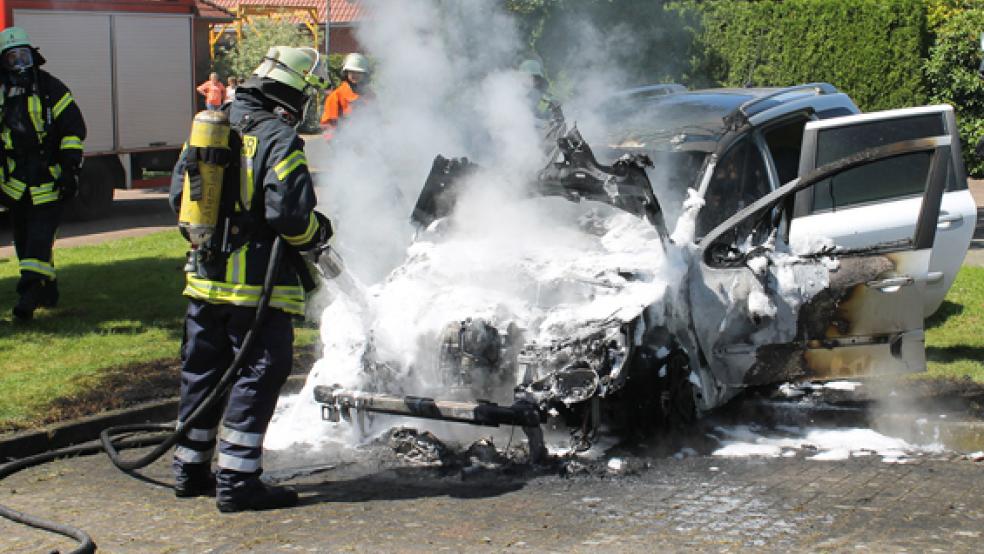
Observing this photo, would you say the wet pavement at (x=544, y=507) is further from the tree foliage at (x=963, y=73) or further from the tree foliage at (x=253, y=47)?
the tree foliage at (x=253, y=47)

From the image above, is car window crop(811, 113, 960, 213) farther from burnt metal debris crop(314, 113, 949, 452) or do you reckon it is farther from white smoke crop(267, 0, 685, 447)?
white smoke crop(267, 0, 685, 447)

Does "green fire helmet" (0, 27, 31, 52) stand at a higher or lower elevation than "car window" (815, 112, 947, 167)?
higher

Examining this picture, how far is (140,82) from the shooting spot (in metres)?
18.4

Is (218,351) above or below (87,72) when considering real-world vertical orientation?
below

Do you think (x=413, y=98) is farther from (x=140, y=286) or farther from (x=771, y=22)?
(x=771, y=22)

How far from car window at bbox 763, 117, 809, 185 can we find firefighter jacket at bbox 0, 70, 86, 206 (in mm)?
5173

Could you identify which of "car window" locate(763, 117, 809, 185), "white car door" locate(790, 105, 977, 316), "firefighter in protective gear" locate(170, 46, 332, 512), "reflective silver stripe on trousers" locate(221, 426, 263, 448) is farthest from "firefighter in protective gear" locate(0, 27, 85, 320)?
"white car door" locate(790, 105, 977, 316)

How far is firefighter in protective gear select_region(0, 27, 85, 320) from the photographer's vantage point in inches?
354

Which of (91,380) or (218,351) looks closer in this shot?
(218,351)

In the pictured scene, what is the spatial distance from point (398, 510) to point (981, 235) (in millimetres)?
10210

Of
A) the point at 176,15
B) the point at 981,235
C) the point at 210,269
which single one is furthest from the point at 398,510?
the point at 176,15

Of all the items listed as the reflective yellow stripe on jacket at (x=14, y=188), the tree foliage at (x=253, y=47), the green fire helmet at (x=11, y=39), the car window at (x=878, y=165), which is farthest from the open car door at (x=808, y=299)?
the tree foliage at (x=253, y=47)

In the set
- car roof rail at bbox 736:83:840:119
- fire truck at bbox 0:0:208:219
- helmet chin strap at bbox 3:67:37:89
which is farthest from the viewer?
fire truck at bbox 0:0:208:219

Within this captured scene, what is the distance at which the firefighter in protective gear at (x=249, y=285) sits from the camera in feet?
17.6
